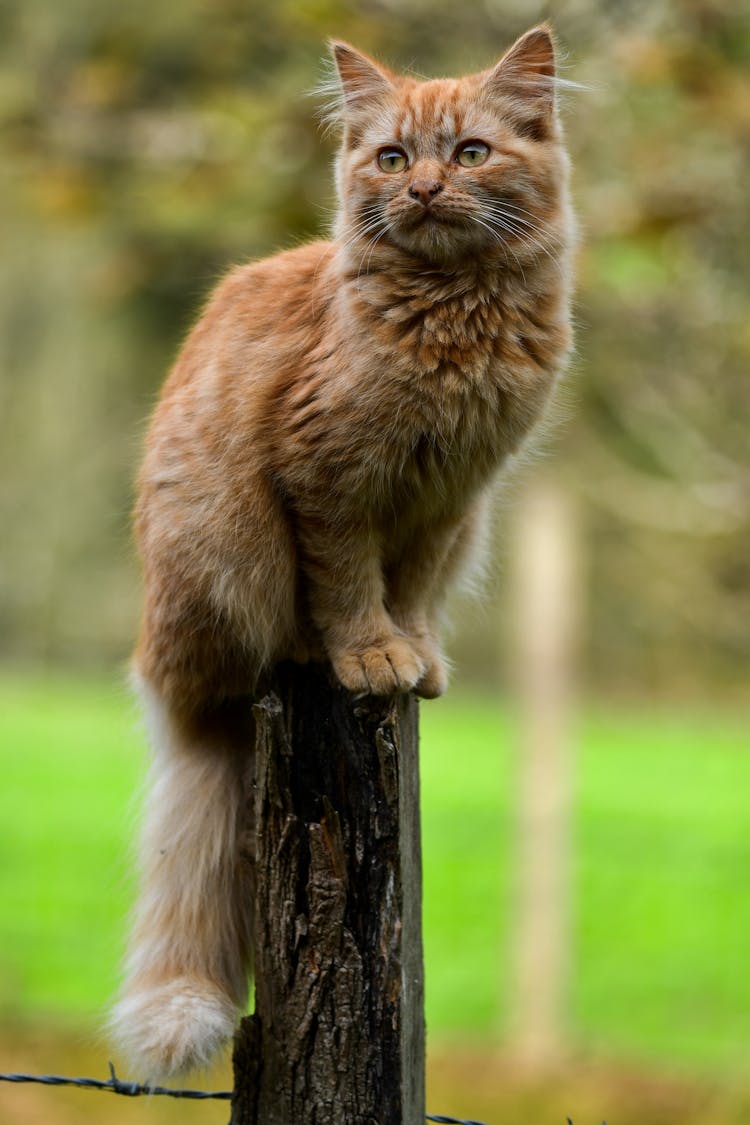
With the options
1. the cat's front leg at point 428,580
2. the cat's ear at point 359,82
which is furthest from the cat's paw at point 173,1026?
the cat's ear at point 359,82

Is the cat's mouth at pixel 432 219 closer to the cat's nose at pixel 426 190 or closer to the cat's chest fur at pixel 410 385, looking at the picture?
the cat's nose at pixel 426 190

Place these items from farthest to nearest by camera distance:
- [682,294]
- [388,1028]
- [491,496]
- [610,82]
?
[682,294] → [610,82] → [491,496] → [388,1028]

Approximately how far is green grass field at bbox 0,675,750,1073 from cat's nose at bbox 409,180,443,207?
61.9 inches

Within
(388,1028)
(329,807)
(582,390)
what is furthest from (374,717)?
(582,390)

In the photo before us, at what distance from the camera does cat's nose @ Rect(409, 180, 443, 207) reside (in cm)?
255

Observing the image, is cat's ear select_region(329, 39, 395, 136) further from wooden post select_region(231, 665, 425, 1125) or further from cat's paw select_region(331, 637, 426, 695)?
wooden post select_region(231, 665, 425, 1125)

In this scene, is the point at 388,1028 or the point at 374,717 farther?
the point at 374,717

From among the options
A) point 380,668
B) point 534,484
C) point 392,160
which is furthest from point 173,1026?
point 534,484

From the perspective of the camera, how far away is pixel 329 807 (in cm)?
228

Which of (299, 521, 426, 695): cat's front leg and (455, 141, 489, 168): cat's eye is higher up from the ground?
(455, 141, 489, 168): cat's eye

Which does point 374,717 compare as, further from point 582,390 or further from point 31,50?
point 31,50

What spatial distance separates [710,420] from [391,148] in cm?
372

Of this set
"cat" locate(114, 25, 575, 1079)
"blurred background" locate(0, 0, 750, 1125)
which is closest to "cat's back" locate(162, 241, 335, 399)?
"cat" locate(114, 25, 575, 1079)

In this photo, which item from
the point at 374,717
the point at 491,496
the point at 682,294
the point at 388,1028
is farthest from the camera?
the point at 682,294
